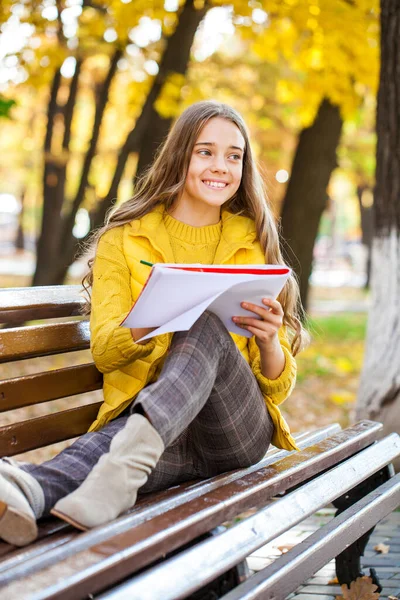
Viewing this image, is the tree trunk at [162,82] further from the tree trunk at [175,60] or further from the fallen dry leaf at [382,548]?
the fallen dry leaf at [382,548]

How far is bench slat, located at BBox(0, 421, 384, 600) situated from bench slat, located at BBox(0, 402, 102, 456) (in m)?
0.72

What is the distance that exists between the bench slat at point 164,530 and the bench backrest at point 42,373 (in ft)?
2.39

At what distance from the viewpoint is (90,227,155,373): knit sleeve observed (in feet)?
8.87

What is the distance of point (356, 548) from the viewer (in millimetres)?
3135

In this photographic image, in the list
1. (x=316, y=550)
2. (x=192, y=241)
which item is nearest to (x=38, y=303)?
(x=192, y=241)

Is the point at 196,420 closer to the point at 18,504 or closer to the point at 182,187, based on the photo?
the point at 18,504

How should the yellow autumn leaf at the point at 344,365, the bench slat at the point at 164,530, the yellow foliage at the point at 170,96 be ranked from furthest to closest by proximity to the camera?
1. the yellow autumn leaf at the point at 344,365
2. the yellow foliage at the point at 170,96
3. the bench slat at the point at 164,530

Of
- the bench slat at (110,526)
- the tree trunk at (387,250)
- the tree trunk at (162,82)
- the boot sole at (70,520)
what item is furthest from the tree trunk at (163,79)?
the boot sole at (70,520)

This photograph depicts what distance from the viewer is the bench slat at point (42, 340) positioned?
2.86 metres

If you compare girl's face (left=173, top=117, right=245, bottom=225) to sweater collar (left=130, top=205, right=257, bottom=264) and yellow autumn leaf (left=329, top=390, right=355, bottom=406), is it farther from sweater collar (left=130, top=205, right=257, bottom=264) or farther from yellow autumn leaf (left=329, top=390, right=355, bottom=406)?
yellow autumn leaf (left=329, top=390, right=355, bottom=406)

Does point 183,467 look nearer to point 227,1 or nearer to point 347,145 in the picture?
point 227,1

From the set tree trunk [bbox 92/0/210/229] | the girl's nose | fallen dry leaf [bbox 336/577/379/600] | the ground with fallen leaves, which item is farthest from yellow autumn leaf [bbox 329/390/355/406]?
the girl's nose

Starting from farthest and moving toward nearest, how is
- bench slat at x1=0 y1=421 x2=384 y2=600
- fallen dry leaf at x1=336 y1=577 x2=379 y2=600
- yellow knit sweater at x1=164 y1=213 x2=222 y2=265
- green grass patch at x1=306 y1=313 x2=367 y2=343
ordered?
green grass patch at x1=306 y1=313 x2=367 y2=343
yellow knit sweater at x1=164 y1=213 x2=222 y2=265
fallen dry leaf at x1=336 y1=577 x2=379 y2=600
bench slat at x1=0 y1=421 x2=384 y2=600

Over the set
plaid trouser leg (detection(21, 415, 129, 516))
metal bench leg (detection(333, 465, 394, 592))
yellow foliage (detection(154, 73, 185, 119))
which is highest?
yellow foliage (detection(154, 73, 185, 119))
